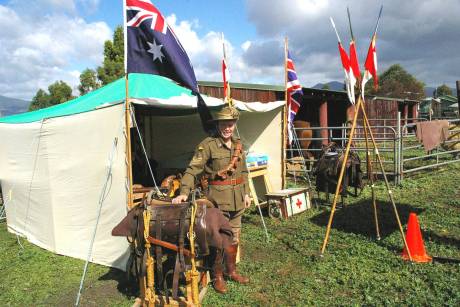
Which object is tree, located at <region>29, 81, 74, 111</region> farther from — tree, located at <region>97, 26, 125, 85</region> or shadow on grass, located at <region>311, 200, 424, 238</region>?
shadow on grass, located at <region>311, 200, 424, 238</region>

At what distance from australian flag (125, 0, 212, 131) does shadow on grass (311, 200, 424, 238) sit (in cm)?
319

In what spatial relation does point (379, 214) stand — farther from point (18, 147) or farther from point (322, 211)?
point (18, 147)

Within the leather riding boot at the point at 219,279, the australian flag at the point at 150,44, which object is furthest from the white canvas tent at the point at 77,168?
the leather riding boot at the point at 219,279

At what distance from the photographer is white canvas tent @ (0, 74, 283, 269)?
4.32m

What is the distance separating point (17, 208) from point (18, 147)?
1.08 meters

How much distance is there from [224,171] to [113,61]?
59.3 feet

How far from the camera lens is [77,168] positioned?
4.67m

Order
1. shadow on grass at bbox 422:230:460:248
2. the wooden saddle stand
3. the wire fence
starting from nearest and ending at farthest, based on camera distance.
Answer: the wooden saddle stand
shadow on grass at bbox 422:230:460:248
the wire fence

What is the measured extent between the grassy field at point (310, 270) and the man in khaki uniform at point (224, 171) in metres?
0.30

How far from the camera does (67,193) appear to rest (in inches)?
190

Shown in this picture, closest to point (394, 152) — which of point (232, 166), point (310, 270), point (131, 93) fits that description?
point (310, 270)

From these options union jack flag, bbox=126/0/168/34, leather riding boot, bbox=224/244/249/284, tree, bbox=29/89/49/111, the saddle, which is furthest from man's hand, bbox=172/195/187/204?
tree, bbox=29/89/49/111

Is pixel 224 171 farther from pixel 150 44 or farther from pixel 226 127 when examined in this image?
pixel 150 44

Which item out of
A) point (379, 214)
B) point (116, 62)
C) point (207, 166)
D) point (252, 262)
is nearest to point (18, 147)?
point (207, 166)
